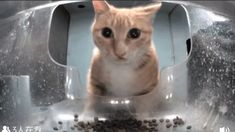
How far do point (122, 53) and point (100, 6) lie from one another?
5.2 inches

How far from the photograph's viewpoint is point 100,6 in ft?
3.54

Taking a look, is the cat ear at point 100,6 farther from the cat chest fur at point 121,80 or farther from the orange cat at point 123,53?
the cat chest fur at point 121,80

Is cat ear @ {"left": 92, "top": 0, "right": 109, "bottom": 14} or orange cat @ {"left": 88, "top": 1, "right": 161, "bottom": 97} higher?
cat ear @ {"left": 92, "top": 0, "right": 109, "bottom": 14}

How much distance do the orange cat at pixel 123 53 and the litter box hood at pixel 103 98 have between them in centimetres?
4

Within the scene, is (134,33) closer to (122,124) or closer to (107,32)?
(107,32)

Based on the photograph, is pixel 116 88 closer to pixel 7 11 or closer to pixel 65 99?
pixel 65 99

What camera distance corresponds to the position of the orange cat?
1055mm

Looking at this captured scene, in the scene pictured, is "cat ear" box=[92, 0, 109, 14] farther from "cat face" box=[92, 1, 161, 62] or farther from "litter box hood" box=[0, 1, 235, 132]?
"litter box hood" box=[0, 1, 235, 132]

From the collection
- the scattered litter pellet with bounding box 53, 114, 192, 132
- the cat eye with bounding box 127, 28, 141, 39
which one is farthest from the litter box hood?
the cat eye with bounding box 127, 28, 141, 39

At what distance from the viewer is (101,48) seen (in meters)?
1.09

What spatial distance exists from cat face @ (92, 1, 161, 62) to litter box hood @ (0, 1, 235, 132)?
0.38ft

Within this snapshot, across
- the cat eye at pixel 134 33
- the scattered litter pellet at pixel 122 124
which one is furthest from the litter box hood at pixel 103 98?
the cat eye at pixel 134 33

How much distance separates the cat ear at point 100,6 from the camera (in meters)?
1.06

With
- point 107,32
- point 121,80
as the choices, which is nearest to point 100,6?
point 107,32
